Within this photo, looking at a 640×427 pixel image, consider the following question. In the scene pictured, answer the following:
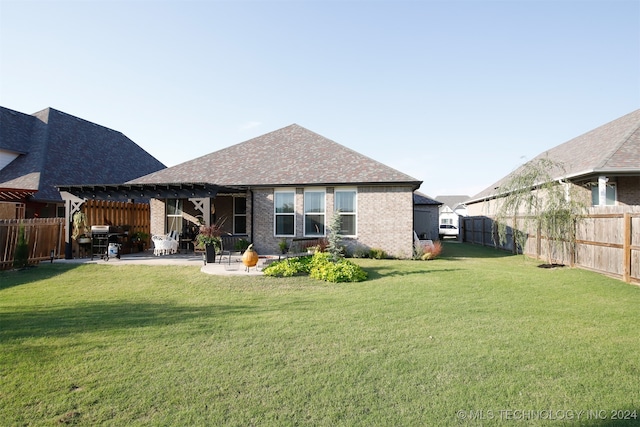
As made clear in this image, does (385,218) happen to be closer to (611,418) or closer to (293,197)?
(293,197)

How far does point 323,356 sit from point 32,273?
1135 cm

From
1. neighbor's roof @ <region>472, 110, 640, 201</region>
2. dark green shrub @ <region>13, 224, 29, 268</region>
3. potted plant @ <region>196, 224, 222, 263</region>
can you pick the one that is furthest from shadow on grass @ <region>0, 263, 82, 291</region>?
neighbor's roof @ <region>472, 110, 640, 201</region>

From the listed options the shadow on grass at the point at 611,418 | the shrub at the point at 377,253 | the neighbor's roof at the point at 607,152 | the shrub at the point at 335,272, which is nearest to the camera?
the shadow on grass at the point at 611,418

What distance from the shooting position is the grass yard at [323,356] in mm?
3250

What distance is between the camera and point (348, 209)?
49.9ft

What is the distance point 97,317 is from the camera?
6375mm

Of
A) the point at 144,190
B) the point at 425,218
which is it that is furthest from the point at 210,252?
the point at 425,218

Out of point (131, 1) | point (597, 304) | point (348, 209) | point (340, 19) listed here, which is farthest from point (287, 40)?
point (597, 304)

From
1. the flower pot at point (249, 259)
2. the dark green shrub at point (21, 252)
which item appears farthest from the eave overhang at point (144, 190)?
the flower pot at point (249, 259)

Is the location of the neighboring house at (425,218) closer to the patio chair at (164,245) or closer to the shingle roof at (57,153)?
the patio chair at (164,245)

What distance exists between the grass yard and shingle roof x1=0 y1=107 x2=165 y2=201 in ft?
46.8

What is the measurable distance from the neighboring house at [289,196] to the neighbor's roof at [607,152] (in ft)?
21.6

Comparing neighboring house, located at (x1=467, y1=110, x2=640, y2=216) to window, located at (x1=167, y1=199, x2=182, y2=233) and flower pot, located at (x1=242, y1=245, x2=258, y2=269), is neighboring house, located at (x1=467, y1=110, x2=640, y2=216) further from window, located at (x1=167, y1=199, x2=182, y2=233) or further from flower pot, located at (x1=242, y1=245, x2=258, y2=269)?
window, located at (x1=167, y1=199, x2=182, y2=233)

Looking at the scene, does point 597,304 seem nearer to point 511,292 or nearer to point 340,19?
point 511,292
